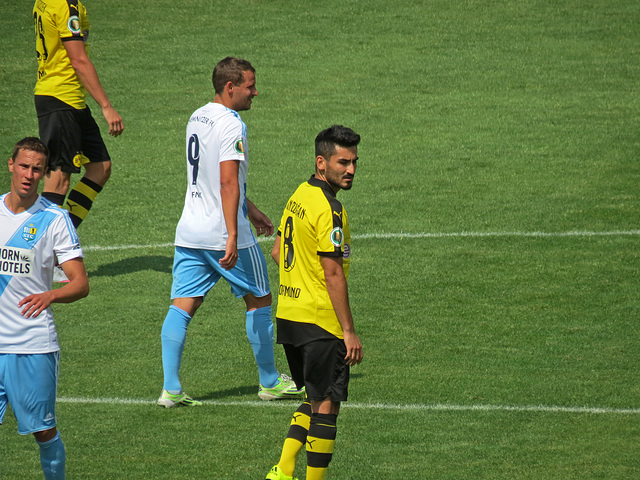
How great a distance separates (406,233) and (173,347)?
469 cm

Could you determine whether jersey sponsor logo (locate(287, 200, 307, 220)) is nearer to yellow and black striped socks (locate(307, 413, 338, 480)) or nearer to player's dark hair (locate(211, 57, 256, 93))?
yellow and black striped socks (locate(307, 413, 338, 480))

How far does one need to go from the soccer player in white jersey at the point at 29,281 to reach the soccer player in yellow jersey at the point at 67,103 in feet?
13.7

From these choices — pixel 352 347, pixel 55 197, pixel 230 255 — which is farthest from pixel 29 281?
pixel 55 197

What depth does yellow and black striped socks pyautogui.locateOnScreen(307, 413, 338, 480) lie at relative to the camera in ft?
18.8

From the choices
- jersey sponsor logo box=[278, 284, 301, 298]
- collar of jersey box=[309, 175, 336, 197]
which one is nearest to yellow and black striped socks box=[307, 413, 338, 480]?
jersey sponsor logo box=[278, 284, 301, 298]

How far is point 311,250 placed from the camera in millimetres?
5812

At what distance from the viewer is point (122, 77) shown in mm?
16969

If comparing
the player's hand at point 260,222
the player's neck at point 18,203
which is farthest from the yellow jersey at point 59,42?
the player's neck at point 18,203

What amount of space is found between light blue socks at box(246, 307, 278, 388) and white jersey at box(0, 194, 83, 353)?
2.28 meters

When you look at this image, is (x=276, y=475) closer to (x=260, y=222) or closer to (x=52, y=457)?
(x=52, y=457)

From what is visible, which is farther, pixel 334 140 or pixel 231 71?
pixel 231 71

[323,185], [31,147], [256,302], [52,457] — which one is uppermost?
[31,147]

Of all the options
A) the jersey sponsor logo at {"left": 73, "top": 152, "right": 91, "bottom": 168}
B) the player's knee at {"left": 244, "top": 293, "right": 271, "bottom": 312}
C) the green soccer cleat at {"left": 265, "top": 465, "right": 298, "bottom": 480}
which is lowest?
the green soccer cleat at {"left": 265, "top": 465, "right": 298, "bottom": 480}

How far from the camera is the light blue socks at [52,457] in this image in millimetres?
5504
